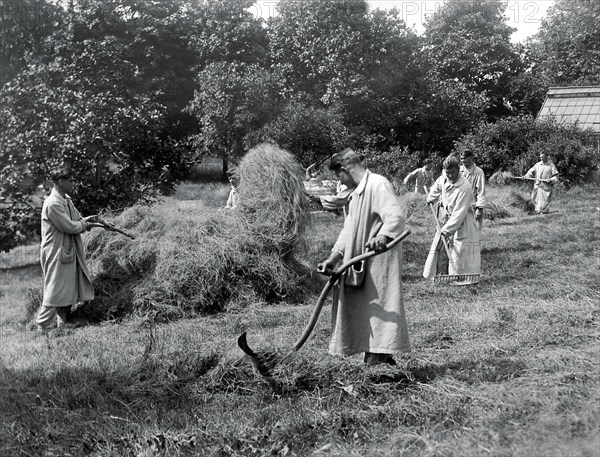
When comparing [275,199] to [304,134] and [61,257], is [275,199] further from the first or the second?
[304,134]

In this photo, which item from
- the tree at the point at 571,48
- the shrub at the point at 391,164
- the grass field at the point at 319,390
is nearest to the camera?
the grass field at the point at 319,390

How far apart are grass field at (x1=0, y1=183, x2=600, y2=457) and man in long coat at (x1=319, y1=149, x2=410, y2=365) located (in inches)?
A: 8.0

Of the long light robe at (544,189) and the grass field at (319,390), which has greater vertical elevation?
the long light robe at (544,189)

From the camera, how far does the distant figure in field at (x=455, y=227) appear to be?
9.21 m

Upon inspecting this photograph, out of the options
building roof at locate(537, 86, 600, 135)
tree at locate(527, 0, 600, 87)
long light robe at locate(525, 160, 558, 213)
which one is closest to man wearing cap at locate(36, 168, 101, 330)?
long light robe at locate(525, 160, 558, 213)

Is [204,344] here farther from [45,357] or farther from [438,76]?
[438,76]

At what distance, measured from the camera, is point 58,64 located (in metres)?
12.6

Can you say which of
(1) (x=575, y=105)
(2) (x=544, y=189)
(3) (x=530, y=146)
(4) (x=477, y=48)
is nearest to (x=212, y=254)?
(2) (x=544, y=189)

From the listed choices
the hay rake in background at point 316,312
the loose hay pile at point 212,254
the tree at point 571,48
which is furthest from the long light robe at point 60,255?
the tree at point 571,48

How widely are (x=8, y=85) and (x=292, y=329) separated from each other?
806cm

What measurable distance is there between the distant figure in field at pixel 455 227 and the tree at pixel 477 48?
96.3 feet

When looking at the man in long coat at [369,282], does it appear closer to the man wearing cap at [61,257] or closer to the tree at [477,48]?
the man wearing cap at [61,257]

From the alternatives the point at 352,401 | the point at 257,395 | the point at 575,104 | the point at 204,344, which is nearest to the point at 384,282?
the point at 352,401

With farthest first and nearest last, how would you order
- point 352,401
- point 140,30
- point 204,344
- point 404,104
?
1. point 404,104
2. point 140,30
3. point 204,344
4. point 352,401
